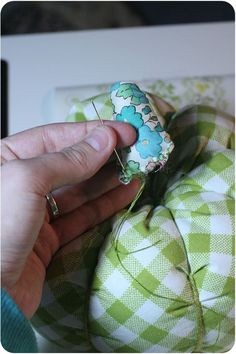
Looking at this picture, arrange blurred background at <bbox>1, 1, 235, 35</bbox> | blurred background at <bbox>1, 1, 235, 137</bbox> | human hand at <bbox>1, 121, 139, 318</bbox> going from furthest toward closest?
1. blurred background at <bbox>1, 1, 235, 35</bbox>
2. blurred background at <bbox>1, 1, 235, 137</bbox>
3. human hand at <bbox>1, 121, 139, 318</bbox>

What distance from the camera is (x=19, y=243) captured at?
57cm

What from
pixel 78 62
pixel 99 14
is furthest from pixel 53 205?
pixel 99 14

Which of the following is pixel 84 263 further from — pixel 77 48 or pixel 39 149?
pixel 77 48

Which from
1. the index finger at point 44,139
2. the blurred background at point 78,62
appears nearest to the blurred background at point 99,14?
the blurred background at point 78,62

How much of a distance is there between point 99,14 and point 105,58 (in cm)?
43

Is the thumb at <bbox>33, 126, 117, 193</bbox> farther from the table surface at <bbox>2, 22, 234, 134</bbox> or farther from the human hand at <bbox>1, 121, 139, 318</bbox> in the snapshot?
the table surface at <bbox>2, 22, 234, 134</bbox>

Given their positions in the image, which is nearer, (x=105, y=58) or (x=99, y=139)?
(x=99, y=139)

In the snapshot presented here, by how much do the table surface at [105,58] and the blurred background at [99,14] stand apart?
12.1 inches

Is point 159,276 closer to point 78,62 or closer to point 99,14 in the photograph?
point 78,62

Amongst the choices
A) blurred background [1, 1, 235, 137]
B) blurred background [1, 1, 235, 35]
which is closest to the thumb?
blurred background [1, 1, 235, 137]

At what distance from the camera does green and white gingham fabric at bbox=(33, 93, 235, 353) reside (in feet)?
1.92

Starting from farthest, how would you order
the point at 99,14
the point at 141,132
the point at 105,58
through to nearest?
the point at 99,14, the point at 105,58, the point at 141,132

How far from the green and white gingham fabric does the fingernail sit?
10 centimetres

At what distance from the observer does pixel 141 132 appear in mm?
576
